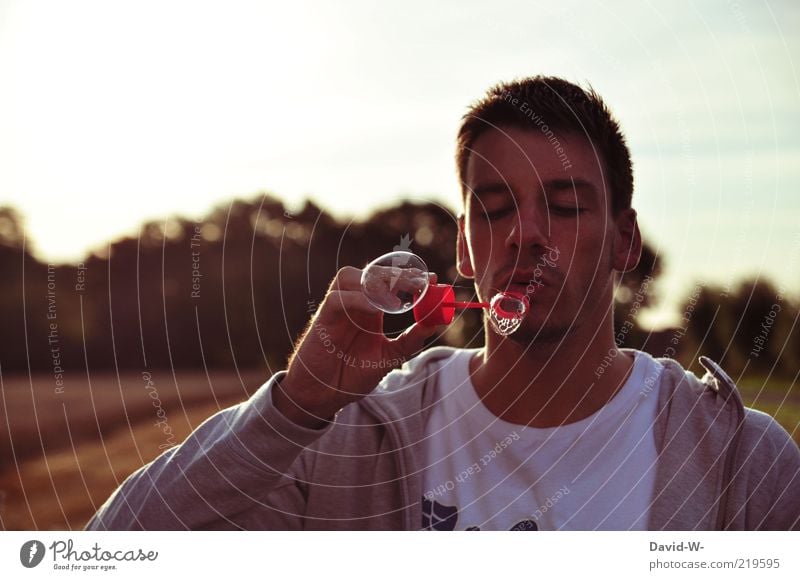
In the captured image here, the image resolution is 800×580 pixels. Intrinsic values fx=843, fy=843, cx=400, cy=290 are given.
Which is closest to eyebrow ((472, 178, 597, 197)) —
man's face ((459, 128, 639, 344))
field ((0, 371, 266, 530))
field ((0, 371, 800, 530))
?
man's face ((459, 128, 639, 344))

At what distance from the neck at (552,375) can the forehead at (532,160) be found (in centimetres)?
24

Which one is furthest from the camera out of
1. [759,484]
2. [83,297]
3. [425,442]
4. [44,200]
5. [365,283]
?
[83,297]

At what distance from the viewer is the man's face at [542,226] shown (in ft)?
4.27

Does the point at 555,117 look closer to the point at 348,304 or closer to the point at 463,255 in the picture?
the point at 463,255

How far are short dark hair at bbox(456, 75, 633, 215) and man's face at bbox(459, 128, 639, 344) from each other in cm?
2

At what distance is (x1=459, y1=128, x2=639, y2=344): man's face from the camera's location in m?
1.30

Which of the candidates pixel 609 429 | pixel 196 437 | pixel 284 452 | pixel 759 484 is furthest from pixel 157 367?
pixel 759 484

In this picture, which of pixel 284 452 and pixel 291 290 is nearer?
pixel 284 452

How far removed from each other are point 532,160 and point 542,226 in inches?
A: 4.1

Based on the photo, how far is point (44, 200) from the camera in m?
1.45

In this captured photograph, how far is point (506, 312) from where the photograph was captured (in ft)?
4.00

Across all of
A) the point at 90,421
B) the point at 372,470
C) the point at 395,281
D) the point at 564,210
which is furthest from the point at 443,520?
the point at 90,421
